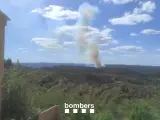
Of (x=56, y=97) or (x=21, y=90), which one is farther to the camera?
(x=56, y=97)

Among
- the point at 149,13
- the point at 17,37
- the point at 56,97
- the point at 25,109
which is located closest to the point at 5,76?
the point at 25,109

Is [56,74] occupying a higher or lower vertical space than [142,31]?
lower

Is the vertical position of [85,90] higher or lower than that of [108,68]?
lower

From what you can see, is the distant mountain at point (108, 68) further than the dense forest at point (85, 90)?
Yes

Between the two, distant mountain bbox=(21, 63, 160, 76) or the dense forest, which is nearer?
the dense forest

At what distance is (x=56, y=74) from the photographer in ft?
57.4

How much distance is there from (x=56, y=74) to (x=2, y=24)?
7714 millimetres

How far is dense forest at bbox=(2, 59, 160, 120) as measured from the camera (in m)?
10.7

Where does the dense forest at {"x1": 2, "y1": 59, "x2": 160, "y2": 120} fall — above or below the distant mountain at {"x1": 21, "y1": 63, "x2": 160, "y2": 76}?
below

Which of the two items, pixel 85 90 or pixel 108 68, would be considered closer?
pixel 108 68

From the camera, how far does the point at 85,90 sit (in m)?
17.3

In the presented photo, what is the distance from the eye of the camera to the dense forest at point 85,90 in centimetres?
1067

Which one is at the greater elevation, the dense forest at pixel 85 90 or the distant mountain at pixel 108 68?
the distant mountain at pixel 108 68

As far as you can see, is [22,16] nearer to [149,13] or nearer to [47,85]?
[47,85]
